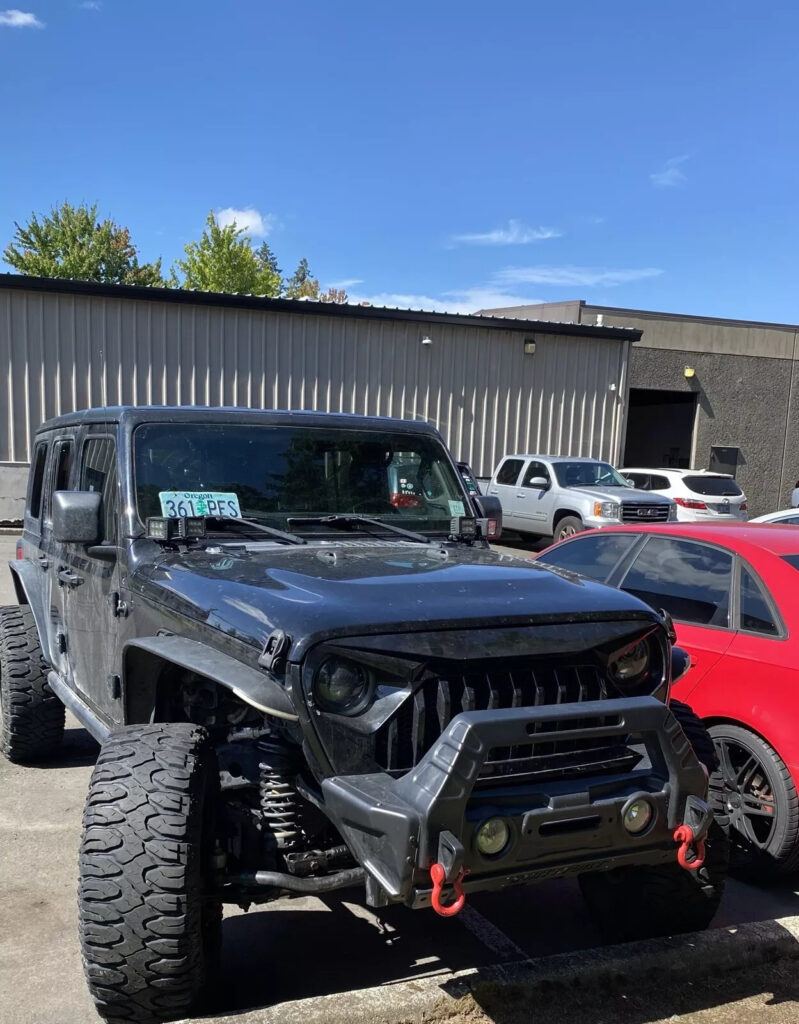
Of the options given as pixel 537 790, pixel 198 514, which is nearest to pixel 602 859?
pixel 537 790

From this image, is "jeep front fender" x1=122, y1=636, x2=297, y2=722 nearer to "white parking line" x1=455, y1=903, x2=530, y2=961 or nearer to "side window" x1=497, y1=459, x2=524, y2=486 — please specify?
"white parking line" x1=455, y1=903, x2=530, y2=961

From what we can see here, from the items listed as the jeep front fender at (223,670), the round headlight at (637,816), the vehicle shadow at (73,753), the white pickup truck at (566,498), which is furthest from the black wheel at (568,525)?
the round headlight at (637,816)

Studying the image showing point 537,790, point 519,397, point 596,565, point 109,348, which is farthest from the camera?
point 519,397

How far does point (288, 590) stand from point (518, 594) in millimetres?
752

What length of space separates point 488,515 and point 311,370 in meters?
14.0

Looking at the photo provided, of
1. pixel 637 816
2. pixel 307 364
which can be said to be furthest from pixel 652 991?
pixel 307 364

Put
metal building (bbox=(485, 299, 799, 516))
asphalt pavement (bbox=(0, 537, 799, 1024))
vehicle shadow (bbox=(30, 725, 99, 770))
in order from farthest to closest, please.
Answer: metal building (bbox=(485, 299, 799, 516)) < vehicle shadow (bbox=(30, 725, 99, 770)) < asphalt pavement (bbox=(0, 537, 799, 1024))

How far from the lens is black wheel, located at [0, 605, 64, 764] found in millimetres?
5176

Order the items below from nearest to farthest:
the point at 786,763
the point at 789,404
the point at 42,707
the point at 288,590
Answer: the point at 288,590, the point at 786,763, the point at 42,707, the point at 789,404

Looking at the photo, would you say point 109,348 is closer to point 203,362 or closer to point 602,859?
point 203,362

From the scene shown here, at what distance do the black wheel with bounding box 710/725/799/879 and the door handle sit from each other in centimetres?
303

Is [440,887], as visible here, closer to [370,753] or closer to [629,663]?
[370,753]

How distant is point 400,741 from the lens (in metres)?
2.68

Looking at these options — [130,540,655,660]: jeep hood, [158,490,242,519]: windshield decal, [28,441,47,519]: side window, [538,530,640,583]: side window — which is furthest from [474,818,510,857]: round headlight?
[28,441,47,519]: side window
